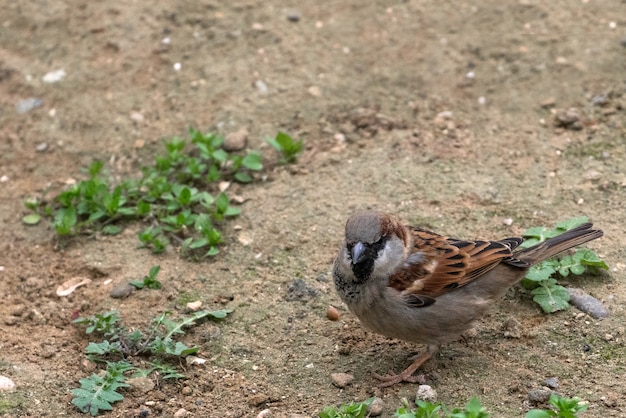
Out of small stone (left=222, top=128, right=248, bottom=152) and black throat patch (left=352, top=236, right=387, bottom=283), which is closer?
black throat patch (left=352, top=236, right=387, bottom=283)

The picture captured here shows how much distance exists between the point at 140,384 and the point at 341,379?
3.51ft

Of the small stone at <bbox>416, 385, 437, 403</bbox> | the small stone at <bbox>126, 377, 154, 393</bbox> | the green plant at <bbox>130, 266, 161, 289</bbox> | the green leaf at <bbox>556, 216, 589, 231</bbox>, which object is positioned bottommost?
the green plant at <bbox>130, 266, 161, 289</bbox>

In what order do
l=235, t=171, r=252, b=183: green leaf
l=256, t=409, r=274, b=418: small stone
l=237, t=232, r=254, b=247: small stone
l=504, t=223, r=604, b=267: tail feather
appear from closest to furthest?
l=256, t=409, r=274, b=418: small stone
l=504, t=223, r=604, b=267: tail feather
l=237, t=232, r=254, b=247: small stone
l=235, t=171, r=252, b=183: green leaf

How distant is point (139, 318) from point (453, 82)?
336 cm

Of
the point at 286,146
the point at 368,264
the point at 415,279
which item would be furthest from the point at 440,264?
the point at 286,146

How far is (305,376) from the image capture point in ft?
15.3

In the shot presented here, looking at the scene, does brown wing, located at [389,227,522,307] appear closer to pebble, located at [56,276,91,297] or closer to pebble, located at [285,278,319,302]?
pebble, located at [285,278,319,302]

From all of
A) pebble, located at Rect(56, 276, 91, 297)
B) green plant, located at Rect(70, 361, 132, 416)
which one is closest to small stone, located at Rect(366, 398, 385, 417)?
green plant, located at Rect(70, 361, 132, 416)

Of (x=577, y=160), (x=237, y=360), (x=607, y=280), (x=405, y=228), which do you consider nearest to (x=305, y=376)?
(x=237, y=360)

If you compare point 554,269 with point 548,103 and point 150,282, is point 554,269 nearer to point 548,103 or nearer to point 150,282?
point 548,103

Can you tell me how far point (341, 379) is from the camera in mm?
4590

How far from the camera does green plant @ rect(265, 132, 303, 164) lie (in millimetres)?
6355

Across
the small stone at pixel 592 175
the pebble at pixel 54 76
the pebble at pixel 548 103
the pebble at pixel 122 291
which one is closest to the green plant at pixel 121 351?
the pebble at pixel 122 291

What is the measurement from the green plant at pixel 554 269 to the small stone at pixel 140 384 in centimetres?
220
